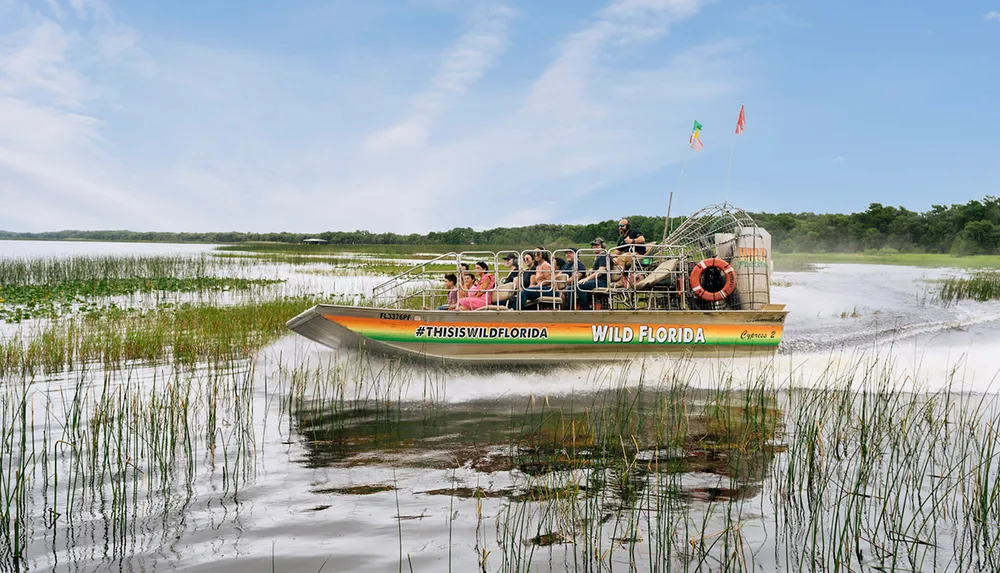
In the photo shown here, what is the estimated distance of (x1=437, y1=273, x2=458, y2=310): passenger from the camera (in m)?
10.8

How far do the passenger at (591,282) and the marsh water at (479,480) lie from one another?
4.02ft

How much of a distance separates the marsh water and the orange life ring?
1.23 meters

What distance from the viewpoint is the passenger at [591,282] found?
1079 cm

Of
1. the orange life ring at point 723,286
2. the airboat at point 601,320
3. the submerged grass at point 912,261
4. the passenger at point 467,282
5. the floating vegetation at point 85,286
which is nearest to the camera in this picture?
the airboat at point 601,320

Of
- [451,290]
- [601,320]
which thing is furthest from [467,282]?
[601,320]

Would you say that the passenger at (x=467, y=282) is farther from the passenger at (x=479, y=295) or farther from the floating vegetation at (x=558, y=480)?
the floating vegetation at (x=558, y=480)

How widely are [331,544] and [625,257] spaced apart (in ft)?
25.2

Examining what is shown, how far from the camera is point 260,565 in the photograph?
4.61m

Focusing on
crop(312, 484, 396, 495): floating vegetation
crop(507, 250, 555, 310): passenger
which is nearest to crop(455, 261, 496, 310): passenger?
crop(507, 250, 555, 310): passenger

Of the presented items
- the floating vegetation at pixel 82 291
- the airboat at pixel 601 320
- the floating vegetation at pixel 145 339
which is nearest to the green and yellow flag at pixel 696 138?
the airboat at pixel 601 320

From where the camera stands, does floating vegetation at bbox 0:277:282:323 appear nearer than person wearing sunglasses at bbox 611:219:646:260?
No

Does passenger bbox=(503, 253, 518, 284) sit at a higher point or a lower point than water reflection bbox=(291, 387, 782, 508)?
higher

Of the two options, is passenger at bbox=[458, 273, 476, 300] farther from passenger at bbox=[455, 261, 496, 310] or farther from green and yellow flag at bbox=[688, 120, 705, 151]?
green and yellow flag at bbox=[688, 120, 705, 151]

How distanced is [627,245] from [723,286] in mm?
1670
